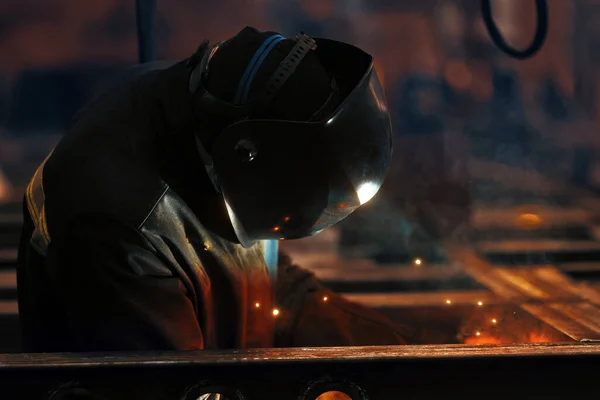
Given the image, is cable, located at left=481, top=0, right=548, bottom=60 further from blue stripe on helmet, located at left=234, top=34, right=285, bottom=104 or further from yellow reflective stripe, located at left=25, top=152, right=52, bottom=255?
yellow reflective stripe, located at left=25, top=152, right=52, bottom=255

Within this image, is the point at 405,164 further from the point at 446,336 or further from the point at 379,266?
the point at 446,336

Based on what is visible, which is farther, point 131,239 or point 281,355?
point 131,239

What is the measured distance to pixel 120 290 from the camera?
113 centimetres

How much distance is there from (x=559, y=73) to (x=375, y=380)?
1633 millimetres

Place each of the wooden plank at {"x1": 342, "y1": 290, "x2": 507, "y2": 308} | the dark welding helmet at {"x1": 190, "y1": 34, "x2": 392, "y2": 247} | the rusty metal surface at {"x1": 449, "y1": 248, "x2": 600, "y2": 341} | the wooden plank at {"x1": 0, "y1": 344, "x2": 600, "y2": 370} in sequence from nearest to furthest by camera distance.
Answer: the wooden plank at {"x1": 0, "y1": 344, "x2": 600, "y2": 370}, the dark welding helmet at {"x1": 190, "y1": 34, "x2": 392, "y2": 247}, the rusty metal surface at {"x1": 449, "y1": 248, "x2": 600, "y2": 341}, the wooden plank at {"x1": 342, "y1": 290, "x2": 507, "y2": 308}

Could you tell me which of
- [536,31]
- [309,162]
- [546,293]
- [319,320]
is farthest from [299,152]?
[546,293]

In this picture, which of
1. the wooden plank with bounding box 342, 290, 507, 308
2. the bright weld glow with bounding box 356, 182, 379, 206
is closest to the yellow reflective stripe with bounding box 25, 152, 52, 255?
the bright weld glow with bounding box 356, 182, 379, 206

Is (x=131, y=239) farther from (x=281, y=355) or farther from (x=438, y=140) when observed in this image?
(x=438, y=140)

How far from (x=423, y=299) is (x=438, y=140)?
Result: 0.57 m

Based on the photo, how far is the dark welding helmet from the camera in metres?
1.12

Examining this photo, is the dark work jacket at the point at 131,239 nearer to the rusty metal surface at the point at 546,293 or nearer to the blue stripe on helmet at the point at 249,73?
the blue stripe on helmet at the point at 249,73

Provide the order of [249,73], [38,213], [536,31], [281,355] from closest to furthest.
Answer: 1. [281,355]
2. [249,73]
3. [38,213]
4. [536,31]

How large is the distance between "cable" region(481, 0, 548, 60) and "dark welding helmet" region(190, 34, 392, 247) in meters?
0.97

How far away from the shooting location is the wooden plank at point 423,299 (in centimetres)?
226
